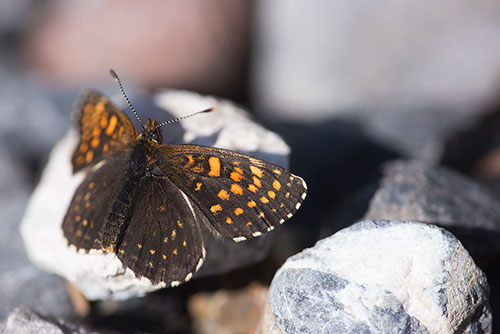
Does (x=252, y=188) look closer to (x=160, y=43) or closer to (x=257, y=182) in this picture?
(x=257, y=182)

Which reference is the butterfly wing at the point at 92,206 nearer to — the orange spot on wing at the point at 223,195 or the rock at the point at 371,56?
the orange spot on wing at the point at 223,195

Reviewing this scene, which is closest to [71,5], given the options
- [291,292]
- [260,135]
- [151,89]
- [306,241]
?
[151,89]

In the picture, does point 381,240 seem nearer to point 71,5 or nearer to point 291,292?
point 291,292

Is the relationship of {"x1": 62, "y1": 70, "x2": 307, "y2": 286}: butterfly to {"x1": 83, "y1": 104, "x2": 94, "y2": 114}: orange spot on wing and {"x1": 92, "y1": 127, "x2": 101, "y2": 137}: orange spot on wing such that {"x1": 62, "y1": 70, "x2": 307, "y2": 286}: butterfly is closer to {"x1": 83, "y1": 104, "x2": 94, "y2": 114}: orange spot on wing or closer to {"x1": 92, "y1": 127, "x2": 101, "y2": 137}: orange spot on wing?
{"x1": 92, "y1": 127, "x2": 101, "y2": 137}: orange spot on wing

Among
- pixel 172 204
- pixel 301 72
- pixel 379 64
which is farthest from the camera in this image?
pixel 301 72

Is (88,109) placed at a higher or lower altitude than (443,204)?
higher

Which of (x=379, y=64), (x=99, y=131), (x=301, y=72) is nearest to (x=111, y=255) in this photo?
(x=99, y=131)
